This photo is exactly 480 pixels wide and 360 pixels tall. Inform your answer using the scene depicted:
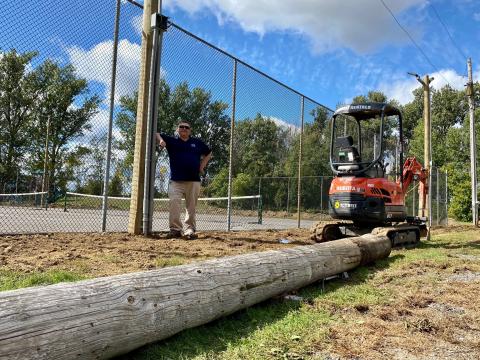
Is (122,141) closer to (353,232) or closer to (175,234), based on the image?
(175,234)

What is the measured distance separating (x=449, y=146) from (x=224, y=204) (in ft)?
116

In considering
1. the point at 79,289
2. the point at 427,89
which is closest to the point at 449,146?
the point at 427,89

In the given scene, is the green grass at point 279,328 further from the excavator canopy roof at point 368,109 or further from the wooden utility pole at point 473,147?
the wooden utility pole at point 473,147

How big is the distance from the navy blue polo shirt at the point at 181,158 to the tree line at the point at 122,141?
1.14m

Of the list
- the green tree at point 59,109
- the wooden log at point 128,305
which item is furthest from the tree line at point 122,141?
the wooden log at point 128,305

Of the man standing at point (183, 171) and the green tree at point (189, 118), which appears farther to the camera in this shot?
the green tree at point (189, 118)

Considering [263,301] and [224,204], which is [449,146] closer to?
[224,204]

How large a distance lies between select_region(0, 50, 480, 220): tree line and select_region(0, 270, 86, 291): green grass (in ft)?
11.7

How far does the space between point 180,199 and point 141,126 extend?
1381 millimetres

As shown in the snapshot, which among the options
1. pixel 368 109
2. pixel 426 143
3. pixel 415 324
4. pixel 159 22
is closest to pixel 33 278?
pixel 415 324

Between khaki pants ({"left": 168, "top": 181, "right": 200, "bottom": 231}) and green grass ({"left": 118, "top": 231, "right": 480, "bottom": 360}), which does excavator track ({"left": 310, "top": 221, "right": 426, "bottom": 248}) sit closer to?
khaki pants ({"left": 168, "top": 181, "right": 200, "bottom": 231})

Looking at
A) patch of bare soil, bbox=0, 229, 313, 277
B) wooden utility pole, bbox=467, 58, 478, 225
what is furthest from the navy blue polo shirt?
wooden utility pole, bbox=467, 58, 478, 225

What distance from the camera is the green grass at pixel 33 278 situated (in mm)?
3883

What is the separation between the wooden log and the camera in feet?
7.35
